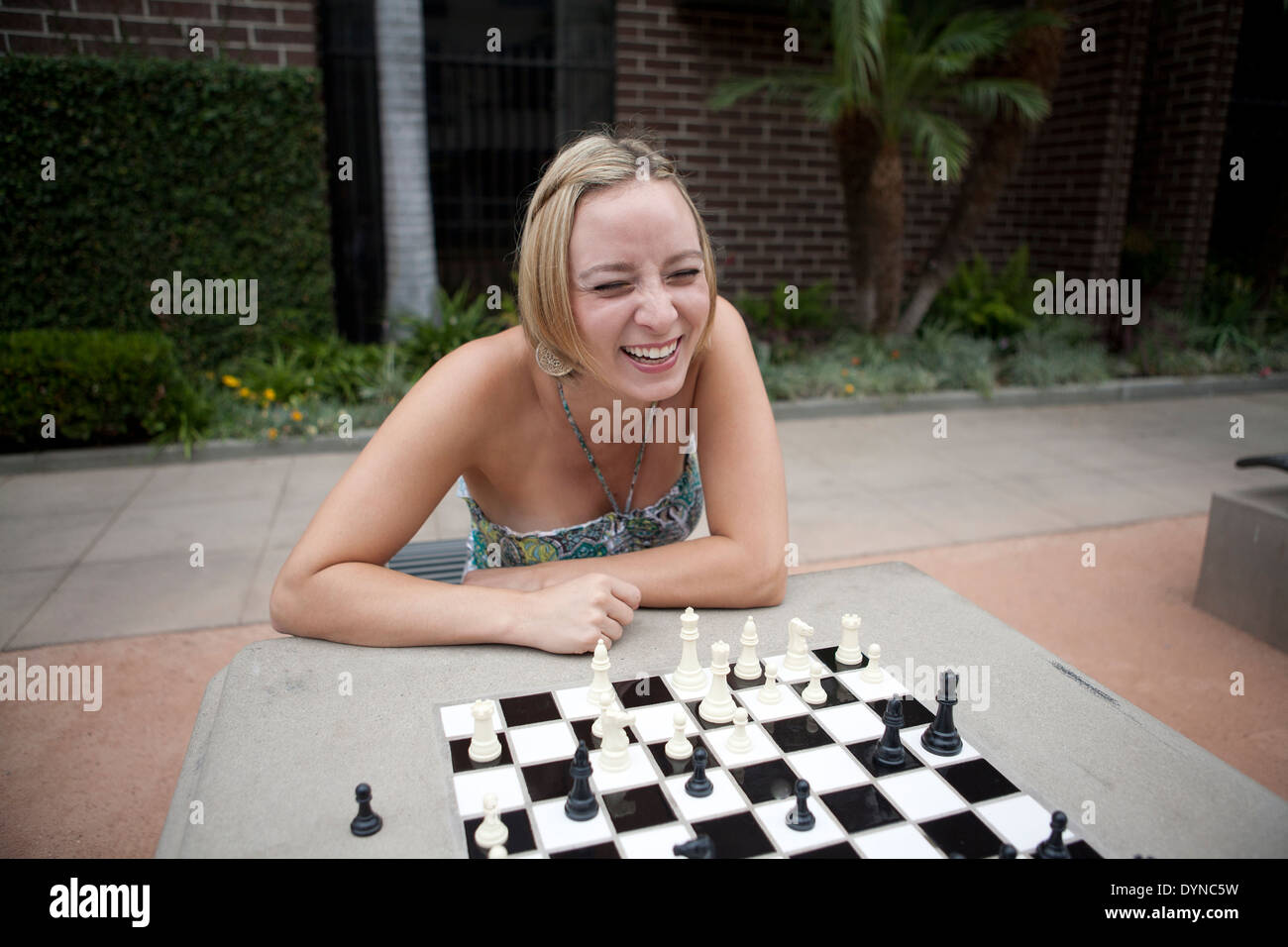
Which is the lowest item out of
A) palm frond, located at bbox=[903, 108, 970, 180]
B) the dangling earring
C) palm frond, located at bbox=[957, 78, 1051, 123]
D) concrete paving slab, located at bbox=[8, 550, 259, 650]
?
concrete paving slab, located at bbox=[8, 550, 259, 650]

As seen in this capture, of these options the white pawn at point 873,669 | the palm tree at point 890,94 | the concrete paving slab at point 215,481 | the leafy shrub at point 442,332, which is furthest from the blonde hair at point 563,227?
the palm tree at point 890,94

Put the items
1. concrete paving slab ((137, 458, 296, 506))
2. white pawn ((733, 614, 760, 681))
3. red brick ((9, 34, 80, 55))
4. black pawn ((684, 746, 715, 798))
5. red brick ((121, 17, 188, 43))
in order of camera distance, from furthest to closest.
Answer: red brick ((121, 17, 188, 43)) → red brick ((9, 34, 80, 55)) → concrete paving slab ((137, 458, 296, 506)) → white pawn ((733, 614, 760, 681)) → black pawn ((684, 746, 715, 798))

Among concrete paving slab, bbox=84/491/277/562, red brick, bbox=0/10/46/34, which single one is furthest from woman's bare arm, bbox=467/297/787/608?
red brick, bbox=0/10/46/34

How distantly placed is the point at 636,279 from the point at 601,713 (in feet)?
2.66

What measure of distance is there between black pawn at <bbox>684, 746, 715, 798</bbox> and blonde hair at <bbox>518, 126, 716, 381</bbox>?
81 centimetres

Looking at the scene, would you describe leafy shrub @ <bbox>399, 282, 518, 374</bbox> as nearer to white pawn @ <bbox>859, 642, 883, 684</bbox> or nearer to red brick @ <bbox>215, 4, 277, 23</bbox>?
red brick @ <bbox>215, 4, 277, 23</bbox>

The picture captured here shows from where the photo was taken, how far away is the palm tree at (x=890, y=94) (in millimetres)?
6316

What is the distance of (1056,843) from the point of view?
1063mm

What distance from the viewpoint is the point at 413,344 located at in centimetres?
632

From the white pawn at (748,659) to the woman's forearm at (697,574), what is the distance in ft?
0.67

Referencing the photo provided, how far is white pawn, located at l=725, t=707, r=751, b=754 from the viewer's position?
131 cm

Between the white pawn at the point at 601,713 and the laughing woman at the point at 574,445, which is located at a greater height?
the laughing woman at the point at 574,445

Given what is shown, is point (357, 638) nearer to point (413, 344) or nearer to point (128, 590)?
point (128, 590)

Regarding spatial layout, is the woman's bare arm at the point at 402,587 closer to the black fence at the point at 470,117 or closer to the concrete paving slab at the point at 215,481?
the concrete paving slab at the point at 215,481
